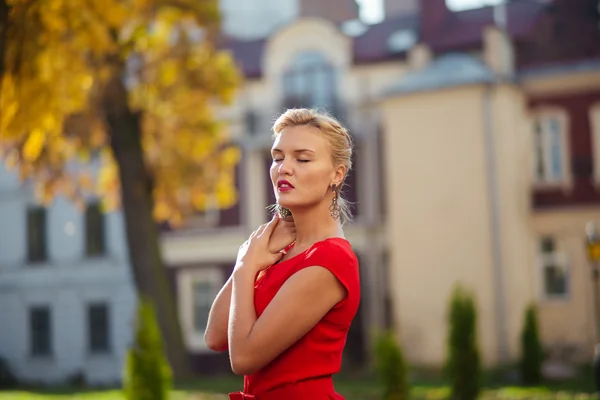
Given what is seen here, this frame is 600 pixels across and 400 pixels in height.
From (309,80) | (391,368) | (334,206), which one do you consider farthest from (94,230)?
(334,206)

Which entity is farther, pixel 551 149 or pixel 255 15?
pixel 255 15

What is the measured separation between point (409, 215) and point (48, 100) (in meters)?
18.2

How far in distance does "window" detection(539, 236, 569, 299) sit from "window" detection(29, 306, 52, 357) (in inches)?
668

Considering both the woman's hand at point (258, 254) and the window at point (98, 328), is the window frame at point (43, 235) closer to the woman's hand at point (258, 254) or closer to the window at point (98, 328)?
the window at point (98, 328)

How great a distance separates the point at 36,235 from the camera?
34.3m

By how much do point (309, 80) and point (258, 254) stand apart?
26375 mm

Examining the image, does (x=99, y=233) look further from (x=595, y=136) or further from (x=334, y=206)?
(x=334, y=206)

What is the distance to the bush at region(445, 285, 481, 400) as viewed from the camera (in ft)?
54.1

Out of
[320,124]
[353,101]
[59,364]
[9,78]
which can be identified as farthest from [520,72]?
[320,124]

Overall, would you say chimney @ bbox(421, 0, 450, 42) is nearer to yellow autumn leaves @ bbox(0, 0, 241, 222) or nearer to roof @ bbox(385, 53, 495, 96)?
roof @ bbox(385, 53, 495, 96)

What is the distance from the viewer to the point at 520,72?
88.9 ft

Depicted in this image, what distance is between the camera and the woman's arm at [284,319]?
9.16ft

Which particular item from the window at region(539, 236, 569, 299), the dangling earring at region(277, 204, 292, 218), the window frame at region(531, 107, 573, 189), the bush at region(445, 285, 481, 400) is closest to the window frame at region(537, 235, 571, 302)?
the window at region(539, 236, 569, 299)

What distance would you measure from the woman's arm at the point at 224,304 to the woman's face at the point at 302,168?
124mm
